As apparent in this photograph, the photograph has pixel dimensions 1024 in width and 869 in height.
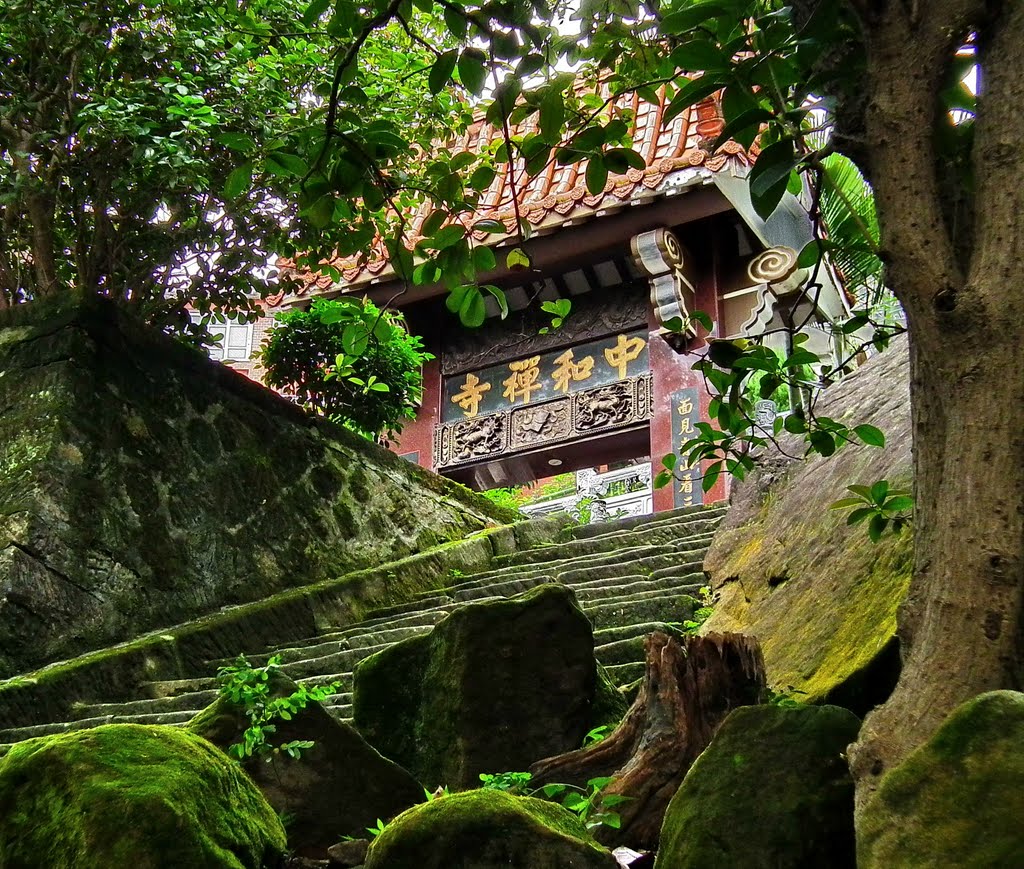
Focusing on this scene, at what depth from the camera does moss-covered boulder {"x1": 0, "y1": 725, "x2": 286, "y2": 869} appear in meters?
2.43

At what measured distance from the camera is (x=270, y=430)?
27.2ft

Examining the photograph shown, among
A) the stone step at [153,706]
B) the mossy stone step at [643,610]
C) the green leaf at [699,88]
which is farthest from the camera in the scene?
the stone step at [153,706]

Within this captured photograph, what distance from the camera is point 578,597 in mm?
6023

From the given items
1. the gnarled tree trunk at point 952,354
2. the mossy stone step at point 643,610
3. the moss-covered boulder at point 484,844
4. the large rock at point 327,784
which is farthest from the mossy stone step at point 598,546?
the gnarled tree trunk at point 952,354

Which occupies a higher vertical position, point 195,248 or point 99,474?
point 195,248

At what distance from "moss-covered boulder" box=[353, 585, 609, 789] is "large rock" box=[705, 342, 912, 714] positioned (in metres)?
0.58

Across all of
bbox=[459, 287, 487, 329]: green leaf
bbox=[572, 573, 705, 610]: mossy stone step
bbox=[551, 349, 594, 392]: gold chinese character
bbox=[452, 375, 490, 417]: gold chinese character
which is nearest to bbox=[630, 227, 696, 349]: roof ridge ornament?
bbox=[551, 349, 594, 392]: gold chinese character

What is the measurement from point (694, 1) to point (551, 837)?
5.73 feet

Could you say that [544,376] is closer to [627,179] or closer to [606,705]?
[627,179]

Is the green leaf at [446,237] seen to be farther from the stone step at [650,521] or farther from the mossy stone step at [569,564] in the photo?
the stone step at [650,521]

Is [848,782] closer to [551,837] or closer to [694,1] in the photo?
[551,837]

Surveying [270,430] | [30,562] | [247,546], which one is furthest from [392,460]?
[30,562]

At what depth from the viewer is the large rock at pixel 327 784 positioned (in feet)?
10.2

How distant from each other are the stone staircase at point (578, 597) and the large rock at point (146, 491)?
0.65 meters
